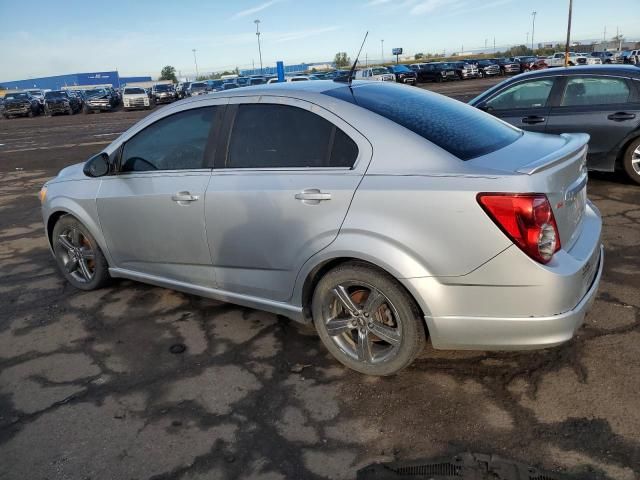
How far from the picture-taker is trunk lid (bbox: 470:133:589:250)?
8.47 ft

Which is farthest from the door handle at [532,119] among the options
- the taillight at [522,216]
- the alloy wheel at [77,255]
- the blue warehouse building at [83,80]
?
the blue warehouse building at [83,80]

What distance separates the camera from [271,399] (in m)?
2.99

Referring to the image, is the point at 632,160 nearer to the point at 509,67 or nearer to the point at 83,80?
the point at 509,67

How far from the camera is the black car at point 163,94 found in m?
38.6

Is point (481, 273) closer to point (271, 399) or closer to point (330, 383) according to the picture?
point (330, 383)

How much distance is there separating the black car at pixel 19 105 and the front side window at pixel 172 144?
3739 cm

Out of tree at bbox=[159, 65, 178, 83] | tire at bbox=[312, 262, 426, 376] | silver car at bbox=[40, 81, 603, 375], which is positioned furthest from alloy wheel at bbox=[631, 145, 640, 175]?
tree at bbox=[159, 65, 178, 83]

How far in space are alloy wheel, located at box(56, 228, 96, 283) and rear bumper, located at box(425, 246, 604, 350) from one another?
3105 mm

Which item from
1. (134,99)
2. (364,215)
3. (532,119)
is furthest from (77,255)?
(134,99)

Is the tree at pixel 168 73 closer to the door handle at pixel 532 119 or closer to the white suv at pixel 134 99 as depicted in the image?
the white suv at pixel 134 99

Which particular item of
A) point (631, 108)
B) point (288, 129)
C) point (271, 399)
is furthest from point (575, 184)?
point (631, 108)

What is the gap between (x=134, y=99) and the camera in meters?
35.2

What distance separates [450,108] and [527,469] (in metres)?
2.22

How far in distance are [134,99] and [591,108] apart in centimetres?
3333
